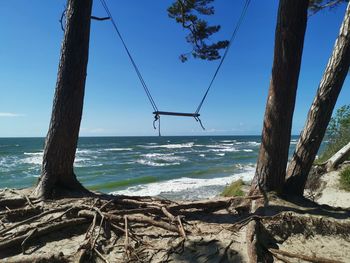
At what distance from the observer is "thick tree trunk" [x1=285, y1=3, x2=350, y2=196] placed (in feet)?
16.7

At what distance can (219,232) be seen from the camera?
12.6 ft

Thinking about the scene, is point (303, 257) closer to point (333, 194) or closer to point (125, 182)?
point (333, 194)

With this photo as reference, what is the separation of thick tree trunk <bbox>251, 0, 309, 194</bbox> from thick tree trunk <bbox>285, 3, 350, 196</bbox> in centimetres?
31

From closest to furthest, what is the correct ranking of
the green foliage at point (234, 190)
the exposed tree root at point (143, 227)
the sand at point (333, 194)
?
the exposed tree root at point (143, 227) → the sand at point (333, 194) → the green foliage at point (234, 190)

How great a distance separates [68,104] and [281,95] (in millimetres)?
3430

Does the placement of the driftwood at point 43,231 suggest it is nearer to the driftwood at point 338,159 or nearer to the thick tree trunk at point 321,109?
the thick tree trunk at point 321,109

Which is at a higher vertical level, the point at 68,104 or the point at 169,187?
the point at 68,104

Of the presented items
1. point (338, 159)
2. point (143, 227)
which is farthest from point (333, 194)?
point (143, 227)

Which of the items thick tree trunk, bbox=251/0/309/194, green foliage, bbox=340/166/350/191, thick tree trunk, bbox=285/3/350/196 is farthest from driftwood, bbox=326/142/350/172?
thick tree trunk, bbox=251/0/309/194

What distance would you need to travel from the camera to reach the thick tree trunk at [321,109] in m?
5.08

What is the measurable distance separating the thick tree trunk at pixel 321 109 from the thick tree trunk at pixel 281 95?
0.31 metres

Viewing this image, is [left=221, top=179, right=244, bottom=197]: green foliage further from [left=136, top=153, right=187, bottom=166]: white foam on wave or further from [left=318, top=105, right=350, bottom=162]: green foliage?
[left=136, top=153, right=187, bottom=166]: white foam on wave

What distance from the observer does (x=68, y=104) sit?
5449 mm

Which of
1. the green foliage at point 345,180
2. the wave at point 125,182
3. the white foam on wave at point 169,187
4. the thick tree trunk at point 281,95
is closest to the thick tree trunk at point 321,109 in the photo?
the thick tree trunk at point 281,95
